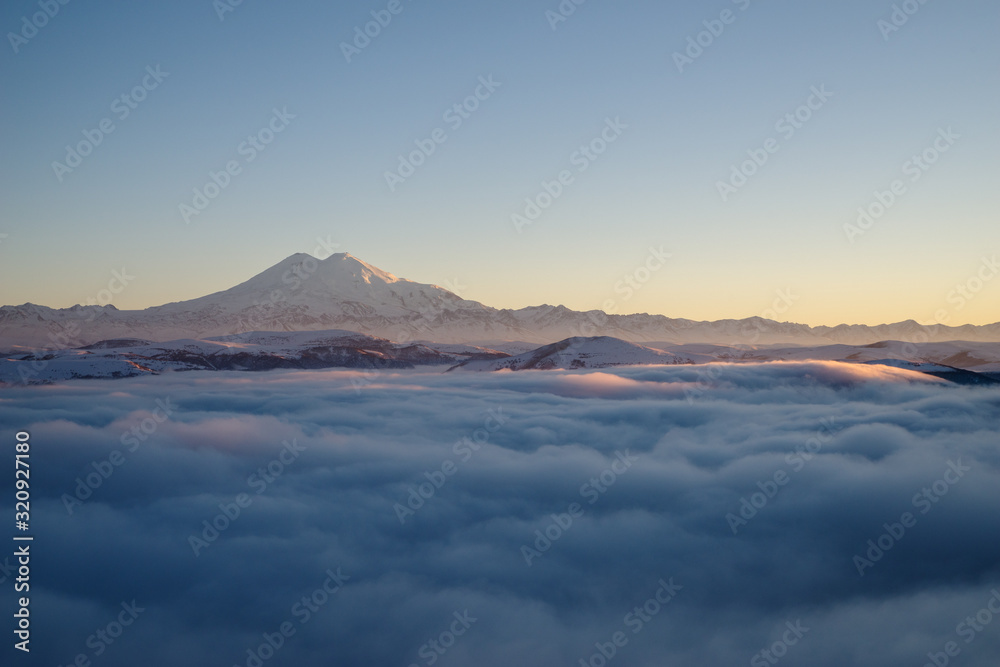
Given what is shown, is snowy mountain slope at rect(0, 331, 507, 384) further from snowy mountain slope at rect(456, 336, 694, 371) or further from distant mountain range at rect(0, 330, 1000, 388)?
snowy mountain slope at rect(456, 336, 694, 371)

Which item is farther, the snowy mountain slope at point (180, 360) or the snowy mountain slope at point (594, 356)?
the snowy mountain slope at point (594, 356)

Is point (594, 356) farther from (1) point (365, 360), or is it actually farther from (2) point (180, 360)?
(2) point (180, 360)

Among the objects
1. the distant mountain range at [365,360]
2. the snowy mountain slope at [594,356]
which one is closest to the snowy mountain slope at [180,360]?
the distant mountain range at [365,360]

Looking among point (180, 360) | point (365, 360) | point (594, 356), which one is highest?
point (180, 360)

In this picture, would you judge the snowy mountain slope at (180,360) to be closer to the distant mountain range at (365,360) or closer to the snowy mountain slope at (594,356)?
the distant mountain range at (365,360)

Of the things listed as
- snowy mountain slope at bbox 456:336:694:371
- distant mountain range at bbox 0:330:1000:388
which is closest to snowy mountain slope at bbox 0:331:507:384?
distant mountain range at bbox 0:330:1000:388

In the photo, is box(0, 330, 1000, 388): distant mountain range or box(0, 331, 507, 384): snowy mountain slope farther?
box(0, 331, 507, 384): snowy mountain slope

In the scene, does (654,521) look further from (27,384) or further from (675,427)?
(27,384)

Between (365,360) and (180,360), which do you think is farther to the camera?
(365,360)

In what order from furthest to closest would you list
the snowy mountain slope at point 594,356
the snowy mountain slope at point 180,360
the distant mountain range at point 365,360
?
the snowy mountain slope at point 594,356
the snowy mountain slope at point 180,360
the distant mountain range at point 365,360

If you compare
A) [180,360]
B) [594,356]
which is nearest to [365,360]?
[180,360]

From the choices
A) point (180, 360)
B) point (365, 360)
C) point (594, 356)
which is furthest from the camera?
point (365, 360)

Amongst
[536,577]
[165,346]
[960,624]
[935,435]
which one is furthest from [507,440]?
[165,346]
